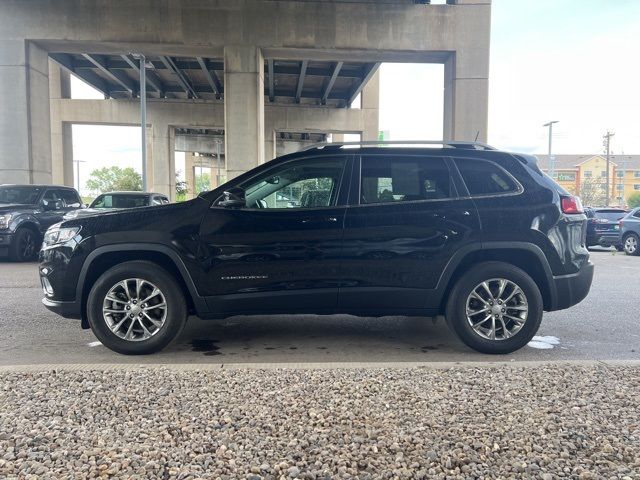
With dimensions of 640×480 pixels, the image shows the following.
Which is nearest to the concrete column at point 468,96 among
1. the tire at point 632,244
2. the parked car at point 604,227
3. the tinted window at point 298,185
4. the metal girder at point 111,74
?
the parked car at point 604,227

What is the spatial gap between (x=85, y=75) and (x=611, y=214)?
27.7 meters

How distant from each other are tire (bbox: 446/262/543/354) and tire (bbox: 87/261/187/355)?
2.65m

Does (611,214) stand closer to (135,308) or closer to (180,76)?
(135,308)

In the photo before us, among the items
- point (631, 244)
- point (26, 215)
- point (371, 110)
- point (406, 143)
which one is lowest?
point (631, 244)

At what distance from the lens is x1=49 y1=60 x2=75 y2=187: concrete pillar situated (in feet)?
106

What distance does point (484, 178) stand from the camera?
493 cm

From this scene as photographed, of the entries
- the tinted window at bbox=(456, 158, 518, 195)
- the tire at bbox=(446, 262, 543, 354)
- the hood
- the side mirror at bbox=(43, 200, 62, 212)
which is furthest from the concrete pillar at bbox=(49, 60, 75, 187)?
the tire at bbox=(446, 262, 543, 354)

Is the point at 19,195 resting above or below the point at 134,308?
above

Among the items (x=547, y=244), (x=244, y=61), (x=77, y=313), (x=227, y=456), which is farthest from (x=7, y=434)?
(x=244, y=61)

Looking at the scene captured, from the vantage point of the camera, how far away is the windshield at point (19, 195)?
12.2 m

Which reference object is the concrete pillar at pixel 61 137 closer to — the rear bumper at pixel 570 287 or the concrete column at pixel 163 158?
the concrete column at pixel 163 158

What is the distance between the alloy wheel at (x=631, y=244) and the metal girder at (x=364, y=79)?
13.0 metres

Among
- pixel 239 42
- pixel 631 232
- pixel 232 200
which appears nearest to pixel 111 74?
pixel 239 42

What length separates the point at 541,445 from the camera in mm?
2842
